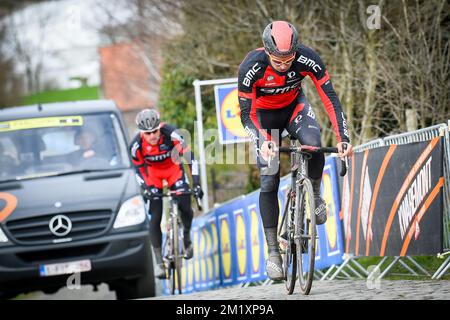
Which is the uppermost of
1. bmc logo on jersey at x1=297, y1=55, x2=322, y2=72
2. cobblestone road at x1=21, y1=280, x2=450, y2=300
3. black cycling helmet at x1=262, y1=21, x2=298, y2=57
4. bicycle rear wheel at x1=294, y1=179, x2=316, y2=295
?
black cycling helmet at x1=262, y1=21, x2=298, y2=57

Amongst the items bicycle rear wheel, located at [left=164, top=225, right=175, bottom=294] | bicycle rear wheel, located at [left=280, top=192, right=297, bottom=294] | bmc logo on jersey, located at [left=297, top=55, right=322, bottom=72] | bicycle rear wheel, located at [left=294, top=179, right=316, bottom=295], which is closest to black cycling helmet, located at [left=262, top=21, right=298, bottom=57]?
bmc logo on jersey, located at [left=297, top=55, right=322, bottom=72]

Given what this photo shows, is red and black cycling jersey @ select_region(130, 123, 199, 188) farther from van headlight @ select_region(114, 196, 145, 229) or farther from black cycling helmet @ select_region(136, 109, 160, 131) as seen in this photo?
van headlight @ select_region(114, 196, 145, 229)

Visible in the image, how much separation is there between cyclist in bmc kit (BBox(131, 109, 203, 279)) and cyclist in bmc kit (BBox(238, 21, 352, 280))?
13.2ft

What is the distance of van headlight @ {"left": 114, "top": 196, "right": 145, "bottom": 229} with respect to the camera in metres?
11.5

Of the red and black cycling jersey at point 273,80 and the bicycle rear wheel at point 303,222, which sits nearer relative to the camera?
the bicycle rear wheel at point 303,222

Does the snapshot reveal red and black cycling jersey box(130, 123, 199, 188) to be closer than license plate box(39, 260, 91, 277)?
No

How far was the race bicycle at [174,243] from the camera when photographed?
536 inches

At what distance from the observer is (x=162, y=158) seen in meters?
13.6

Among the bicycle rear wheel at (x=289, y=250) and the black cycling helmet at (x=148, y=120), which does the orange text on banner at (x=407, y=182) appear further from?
the black cycling helmet at (x=148, y=120)

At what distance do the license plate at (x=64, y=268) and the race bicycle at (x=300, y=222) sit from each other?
10.8ft

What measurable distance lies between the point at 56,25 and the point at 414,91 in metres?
71.7

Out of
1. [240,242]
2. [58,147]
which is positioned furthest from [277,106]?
[240,242]

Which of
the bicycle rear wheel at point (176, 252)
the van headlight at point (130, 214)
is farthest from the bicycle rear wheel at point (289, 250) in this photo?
the bicycle rear wheel at point (176, 252)
